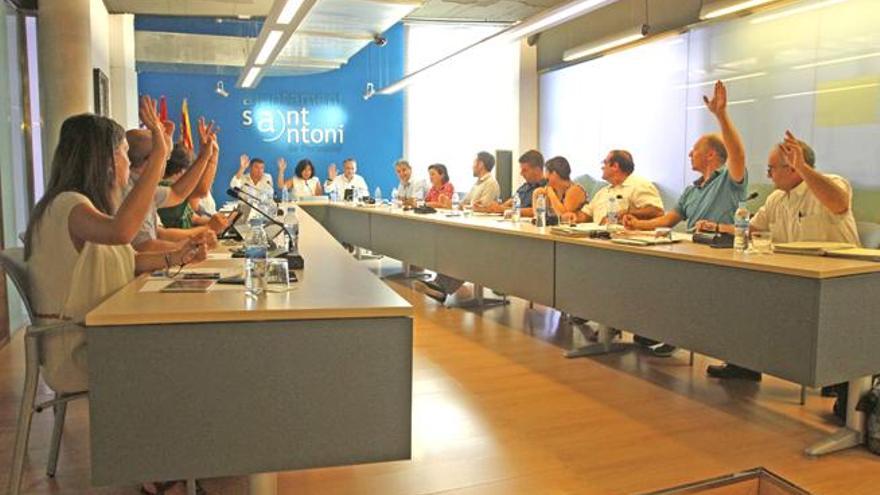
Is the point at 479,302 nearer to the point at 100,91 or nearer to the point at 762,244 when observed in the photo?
the point at 762,244

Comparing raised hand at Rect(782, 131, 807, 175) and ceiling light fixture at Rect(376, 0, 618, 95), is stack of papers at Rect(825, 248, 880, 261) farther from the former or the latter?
ceiling light fixture at Rect(376, 0, 618, 95)

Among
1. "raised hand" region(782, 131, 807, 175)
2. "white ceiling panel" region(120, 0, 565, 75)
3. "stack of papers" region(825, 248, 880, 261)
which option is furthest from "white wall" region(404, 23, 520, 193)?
"stack of papers" region(825, 248, 880, 261)

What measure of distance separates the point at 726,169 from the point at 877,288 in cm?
146

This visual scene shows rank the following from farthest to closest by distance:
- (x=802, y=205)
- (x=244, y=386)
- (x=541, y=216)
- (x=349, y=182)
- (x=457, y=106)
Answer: (x=457, y=106)
(x=349, y=182)
(x=541, y=216)
(x=802, y=205)
(x=244, y=386)

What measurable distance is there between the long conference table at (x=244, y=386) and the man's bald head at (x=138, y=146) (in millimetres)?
1267

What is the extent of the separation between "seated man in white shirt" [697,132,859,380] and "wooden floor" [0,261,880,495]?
590 millimetres

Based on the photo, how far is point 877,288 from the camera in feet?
8.63

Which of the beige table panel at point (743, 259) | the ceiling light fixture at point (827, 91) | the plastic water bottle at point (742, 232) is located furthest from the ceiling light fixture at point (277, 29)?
the ceiling light fixture at point (827, 91)

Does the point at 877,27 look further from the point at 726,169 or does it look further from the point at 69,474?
the point at 69,474

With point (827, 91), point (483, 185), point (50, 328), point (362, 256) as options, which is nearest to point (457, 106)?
point (362, 256)

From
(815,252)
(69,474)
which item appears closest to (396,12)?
(815,252)

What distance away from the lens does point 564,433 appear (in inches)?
115

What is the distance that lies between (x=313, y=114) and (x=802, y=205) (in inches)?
334

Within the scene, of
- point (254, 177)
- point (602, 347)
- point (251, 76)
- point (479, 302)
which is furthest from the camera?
point (254, 177)
